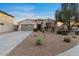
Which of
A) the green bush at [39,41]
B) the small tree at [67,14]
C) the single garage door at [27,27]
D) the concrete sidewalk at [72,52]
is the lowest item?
the concrete sidewalk at [72,52]

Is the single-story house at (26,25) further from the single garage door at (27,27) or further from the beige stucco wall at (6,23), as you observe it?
the beige stucco wall at (6,23)

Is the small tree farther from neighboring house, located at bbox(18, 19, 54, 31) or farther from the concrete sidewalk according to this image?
the concrete sidewalk

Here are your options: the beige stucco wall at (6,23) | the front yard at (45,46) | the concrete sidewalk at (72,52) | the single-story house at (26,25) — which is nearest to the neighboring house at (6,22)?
the beige stucco wall at (6,23)

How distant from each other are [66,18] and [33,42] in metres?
1.66

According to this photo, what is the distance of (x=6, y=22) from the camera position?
8.63 m

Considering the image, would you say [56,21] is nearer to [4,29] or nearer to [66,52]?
[66,52]

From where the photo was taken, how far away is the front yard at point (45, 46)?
7274 mm

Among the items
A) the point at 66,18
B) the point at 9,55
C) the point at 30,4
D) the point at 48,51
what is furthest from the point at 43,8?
the point at 9,55

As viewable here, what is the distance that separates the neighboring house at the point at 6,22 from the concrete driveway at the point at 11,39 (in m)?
0.29

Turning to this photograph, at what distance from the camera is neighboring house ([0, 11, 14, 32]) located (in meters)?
8.04

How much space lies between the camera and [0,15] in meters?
8.09

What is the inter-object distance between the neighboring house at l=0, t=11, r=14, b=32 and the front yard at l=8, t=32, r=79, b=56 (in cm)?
83

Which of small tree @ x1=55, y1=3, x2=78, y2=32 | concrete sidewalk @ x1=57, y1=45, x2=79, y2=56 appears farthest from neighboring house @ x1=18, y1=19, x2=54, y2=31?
concrete sidewalk @ x1=57, y1=45, x2=79, y2=56

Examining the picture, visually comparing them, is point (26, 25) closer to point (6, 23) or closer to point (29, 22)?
point (29, 22)
